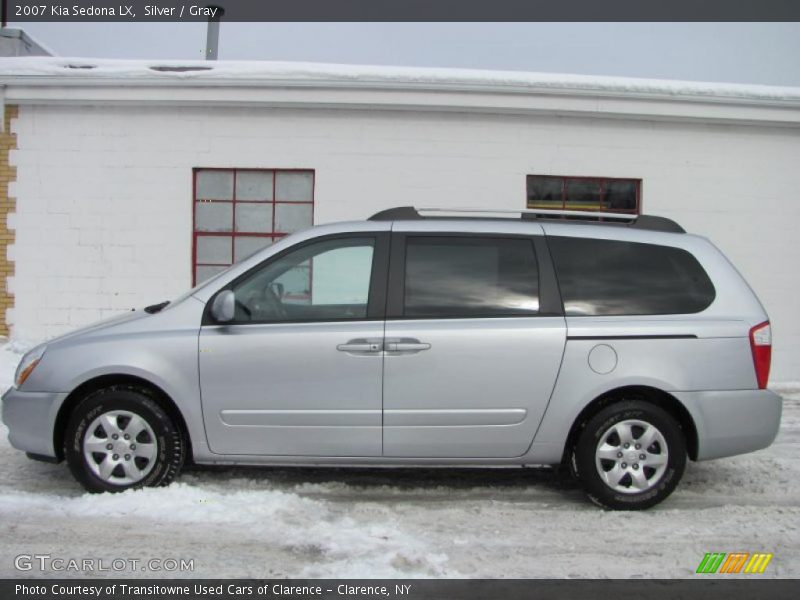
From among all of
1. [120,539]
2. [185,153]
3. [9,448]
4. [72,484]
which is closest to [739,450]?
[120,539]

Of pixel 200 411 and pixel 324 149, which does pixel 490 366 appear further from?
pixel 324 149

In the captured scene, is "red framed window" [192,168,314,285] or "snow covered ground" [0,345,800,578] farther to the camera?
"red framed window" [192,168,314,285]

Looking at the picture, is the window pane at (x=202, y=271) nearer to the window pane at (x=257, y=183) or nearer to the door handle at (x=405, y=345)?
the window pane at (x=257, y=183)

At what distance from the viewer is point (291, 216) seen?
29.8 feet

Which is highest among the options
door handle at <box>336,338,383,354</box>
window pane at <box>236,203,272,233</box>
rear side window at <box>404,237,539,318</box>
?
window pane at <box>236,203,272,233</box>

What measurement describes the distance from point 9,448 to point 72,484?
3.86 feet

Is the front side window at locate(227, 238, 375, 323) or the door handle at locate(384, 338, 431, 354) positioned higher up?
the front side window at locate(227, 238, 375, 323)

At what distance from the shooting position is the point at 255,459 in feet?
14.3

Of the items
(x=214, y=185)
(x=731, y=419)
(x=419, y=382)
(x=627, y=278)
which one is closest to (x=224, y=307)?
(x=419, y=382)

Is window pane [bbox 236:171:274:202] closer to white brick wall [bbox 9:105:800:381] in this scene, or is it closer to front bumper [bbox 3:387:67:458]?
white brick wall [bbox 9:105:800:381]

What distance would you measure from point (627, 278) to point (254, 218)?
229 inches

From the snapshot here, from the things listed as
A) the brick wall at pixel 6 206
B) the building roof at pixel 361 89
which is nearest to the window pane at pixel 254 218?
the building roof at pixel 361 89

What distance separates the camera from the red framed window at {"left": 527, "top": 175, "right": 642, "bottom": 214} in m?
9.18

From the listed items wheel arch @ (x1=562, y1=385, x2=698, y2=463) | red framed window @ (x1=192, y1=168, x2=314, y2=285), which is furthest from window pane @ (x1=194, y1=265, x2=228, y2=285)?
wheel arch @ (x1=562, y1=385, x2=698, y2=463)
